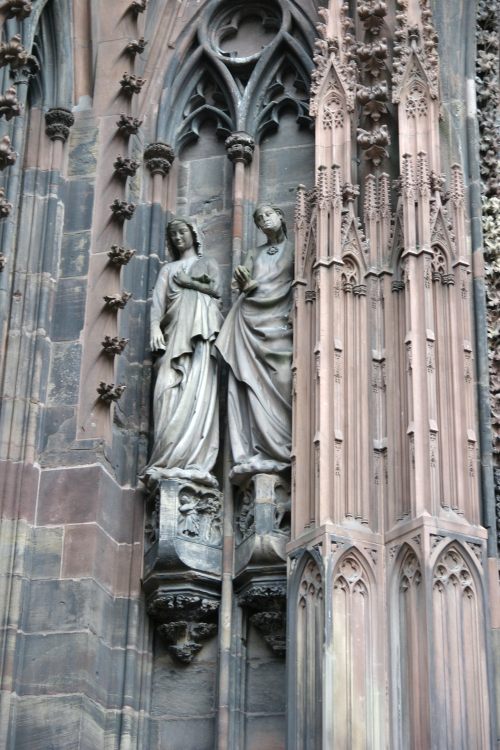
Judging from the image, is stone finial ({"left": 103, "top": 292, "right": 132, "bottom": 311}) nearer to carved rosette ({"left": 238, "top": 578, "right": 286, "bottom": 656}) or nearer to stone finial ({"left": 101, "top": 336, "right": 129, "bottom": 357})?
stone finial ({"left": 101, "top": 336, "right": 129, "bottom": 357})

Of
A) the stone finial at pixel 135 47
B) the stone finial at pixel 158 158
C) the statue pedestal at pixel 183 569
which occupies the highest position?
the stone finial at pixel 135 47

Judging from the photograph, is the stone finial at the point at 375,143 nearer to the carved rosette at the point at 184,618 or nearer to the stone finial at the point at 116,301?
the stone finial at the point at 116,301

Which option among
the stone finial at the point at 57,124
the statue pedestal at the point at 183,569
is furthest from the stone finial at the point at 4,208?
the statue pedestal at the point at 183,569

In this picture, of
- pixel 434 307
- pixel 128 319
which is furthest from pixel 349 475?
pixel 128 319

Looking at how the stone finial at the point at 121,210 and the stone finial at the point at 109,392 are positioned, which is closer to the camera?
the stone finial at the point at 109,392

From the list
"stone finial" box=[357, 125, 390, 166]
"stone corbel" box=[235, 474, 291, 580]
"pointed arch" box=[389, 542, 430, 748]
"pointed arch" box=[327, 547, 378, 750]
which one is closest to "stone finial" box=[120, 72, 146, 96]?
"stone finial" box=[357, 125, 390, 166]

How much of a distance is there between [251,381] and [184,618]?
5.79 ft

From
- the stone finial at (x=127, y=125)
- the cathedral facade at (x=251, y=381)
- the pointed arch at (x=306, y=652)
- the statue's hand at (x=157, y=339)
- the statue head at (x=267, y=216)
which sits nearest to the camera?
the pointed arch at (x=306, y=652)

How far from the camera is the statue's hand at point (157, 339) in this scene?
44.1 feet

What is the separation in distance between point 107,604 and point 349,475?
6.42 feet

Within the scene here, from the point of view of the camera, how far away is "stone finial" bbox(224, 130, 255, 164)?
1446 cm

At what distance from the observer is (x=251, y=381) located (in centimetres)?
1318

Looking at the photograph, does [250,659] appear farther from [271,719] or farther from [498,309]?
[498,309]

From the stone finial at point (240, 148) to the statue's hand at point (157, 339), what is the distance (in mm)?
1734
